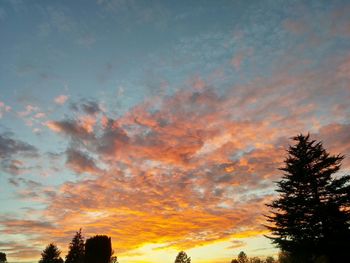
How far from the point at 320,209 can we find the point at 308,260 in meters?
4.61

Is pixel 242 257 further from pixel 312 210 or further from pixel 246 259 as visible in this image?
pixel 312 210

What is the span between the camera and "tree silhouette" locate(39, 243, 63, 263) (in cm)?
6325

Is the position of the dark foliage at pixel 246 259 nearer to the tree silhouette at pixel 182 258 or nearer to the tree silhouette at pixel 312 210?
the tree silhouette at pixel 182 258

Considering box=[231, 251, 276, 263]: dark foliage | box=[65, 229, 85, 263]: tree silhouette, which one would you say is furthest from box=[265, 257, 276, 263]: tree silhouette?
box=[65, 229, 85, 263]: tree silhouette

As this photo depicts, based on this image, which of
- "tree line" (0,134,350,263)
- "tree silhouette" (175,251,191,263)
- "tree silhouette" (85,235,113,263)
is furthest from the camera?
"tree silhouette" (175,251,191,263)

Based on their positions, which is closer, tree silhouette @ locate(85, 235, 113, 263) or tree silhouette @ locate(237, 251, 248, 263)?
tree silhouette @ locate(85, 235, 113, 263)

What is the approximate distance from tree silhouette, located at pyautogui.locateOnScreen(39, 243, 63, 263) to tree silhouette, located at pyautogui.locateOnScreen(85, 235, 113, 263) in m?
29.4

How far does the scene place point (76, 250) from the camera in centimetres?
6316

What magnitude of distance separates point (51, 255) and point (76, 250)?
570 cm

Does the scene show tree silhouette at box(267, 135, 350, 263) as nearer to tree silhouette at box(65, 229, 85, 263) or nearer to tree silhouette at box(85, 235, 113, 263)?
tree silhouette at box(85, 235, 113, 263)

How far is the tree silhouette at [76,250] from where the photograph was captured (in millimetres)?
61562

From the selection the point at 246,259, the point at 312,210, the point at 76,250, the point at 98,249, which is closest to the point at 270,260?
the point at 246,259

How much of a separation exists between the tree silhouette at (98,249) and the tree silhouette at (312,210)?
72.5 ft

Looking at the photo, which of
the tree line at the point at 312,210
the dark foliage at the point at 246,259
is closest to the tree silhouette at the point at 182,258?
the dark foliage at the point at 246,259
